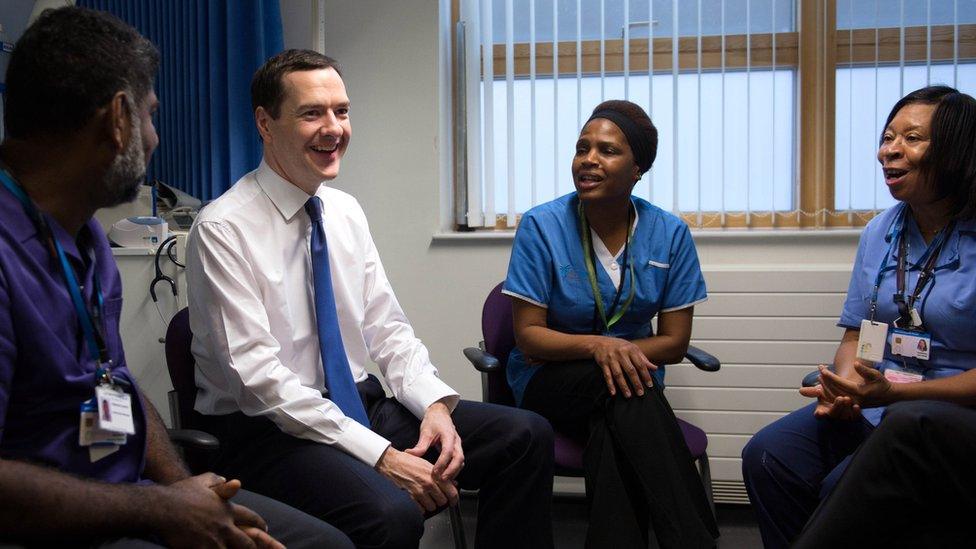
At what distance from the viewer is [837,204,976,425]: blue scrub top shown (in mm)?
1922

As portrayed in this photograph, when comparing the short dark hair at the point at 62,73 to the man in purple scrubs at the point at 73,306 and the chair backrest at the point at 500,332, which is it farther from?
the chair backrest at the point at 500,332

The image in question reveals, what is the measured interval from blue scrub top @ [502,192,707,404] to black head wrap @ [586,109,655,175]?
0.18m

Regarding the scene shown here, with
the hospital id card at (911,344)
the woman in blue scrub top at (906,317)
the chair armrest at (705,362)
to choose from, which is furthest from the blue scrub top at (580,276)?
the hospital id card at (911,344)

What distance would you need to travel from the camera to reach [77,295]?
4.00ft

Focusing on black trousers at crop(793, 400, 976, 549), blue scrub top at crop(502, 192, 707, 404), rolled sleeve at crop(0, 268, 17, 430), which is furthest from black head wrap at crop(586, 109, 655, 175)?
rolled sleeve at crop(0, 268, 17, 430)

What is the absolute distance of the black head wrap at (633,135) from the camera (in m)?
2.39

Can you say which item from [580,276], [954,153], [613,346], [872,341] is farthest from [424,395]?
[954,153]

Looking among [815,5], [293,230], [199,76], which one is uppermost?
[815,5]

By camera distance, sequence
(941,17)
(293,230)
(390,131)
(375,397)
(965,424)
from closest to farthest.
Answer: (965,424) < (293,230) < (375,397) < (941,17) < (390,131)

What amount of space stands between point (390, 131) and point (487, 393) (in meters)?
1.24

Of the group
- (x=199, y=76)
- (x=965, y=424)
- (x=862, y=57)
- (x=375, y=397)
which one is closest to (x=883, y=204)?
(x=862, y=57)

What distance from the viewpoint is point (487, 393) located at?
96.3 inches

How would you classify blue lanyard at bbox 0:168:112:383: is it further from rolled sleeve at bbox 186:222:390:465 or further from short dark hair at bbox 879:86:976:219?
short dark hair at bbox 879:86:976:219

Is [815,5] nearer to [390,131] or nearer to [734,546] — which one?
[390,131]
